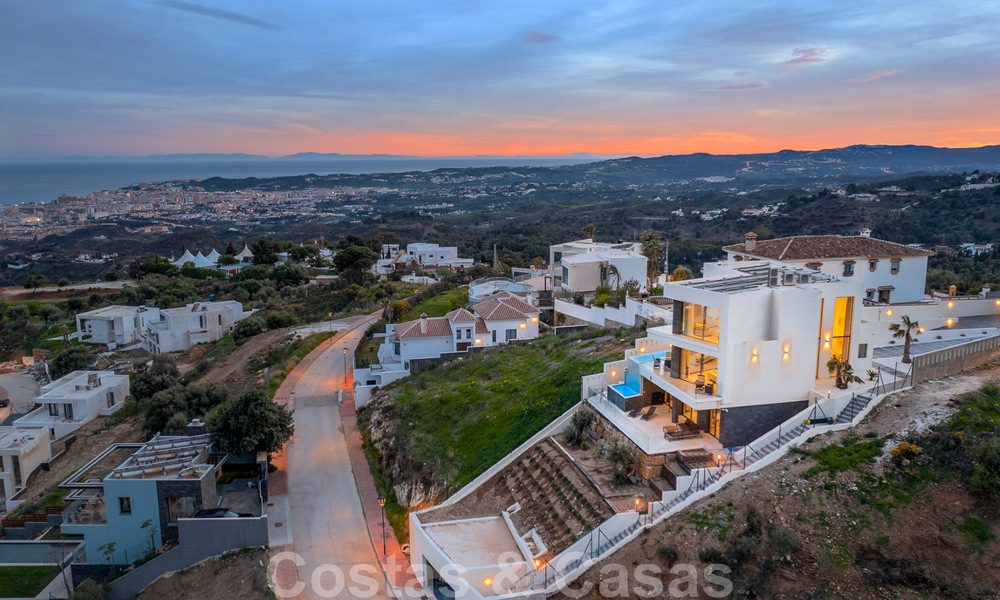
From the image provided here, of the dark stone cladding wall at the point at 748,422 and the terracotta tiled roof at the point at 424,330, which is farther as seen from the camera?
the terracotta tiled roof at the point at 424,330

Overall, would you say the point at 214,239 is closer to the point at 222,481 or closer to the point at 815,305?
the point at 222,481

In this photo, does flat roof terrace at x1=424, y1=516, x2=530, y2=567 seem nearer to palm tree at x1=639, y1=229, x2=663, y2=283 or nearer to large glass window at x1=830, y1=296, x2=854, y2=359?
large glass window at x1=830, y1=296, x2=854, y2=359

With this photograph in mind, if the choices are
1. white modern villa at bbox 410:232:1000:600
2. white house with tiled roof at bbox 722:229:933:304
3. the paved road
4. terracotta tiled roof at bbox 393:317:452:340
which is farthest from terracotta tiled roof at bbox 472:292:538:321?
white modern villa at bbox 410:232:1000:600

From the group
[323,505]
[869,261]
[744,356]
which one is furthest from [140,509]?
[869,261]

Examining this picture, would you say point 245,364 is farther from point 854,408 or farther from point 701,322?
point 854,408

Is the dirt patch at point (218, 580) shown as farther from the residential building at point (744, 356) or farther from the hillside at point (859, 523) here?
the residential building at point (744, 356)

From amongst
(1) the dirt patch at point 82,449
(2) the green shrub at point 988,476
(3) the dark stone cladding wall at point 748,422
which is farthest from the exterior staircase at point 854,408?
(1) the dirt patch at point 82,449

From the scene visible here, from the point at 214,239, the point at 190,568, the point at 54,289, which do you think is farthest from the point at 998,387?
the point at 214,239
